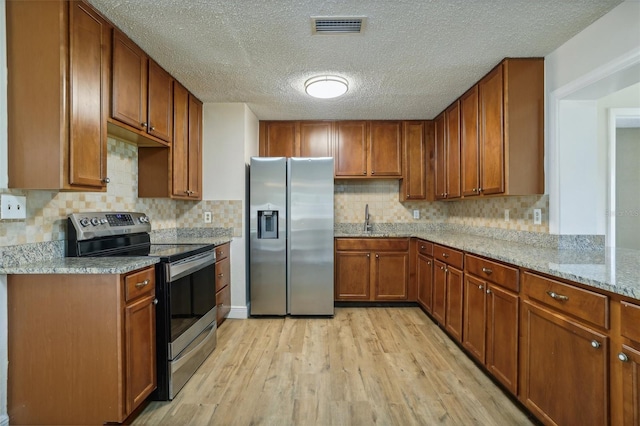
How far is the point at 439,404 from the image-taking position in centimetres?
177

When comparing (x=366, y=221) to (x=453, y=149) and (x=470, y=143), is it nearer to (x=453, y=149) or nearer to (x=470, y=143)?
(x=453, y=149)

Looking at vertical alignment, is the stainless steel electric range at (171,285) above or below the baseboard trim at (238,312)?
above

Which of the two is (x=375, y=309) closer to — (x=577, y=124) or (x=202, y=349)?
(x=202, y=349)

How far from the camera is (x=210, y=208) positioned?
10.4 ft

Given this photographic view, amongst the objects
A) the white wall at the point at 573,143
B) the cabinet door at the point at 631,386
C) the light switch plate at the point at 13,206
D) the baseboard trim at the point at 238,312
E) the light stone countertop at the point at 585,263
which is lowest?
the baseboard trim at the point at 238,312

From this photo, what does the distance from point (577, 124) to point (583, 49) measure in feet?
1.55

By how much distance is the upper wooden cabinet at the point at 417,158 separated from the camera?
371 cm

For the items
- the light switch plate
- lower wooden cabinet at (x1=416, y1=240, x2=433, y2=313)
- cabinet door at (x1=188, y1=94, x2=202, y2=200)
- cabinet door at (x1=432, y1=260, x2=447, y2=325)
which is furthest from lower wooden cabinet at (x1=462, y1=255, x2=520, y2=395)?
the light switch plate

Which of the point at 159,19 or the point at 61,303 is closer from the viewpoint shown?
the point at 61,303

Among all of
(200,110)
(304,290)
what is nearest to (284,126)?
(200,110)

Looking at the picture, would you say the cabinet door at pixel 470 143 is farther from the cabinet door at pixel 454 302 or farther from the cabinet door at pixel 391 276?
the cabinet door at pixel 391 276

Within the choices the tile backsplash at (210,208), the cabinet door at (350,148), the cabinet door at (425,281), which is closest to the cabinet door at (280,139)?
the cabinet door at (350,148)

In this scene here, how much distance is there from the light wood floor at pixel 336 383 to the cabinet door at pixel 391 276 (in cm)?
63

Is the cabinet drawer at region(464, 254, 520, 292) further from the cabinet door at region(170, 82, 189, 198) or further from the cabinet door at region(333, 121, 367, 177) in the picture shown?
the cabinet door at region(170, 82, 189, 198)
